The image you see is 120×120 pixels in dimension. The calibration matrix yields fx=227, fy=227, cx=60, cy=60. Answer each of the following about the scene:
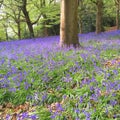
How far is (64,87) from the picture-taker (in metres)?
4.61

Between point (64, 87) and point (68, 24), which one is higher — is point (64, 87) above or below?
below

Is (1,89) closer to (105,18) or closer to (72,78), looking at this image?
(72,78)

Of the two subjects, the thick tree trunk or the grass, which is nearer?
the grass

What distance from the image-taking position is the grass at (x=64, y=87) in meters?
3.51

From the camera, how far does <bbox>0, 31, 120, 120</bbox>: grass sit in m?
3.51

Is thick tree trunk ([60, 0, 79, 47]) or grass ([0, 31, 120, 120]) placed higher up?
thick tree trunk ([60, 0, 79, 47])

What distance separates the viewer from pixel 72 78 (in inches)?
190

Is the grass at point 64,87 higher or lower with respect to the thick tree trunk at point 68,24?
lower

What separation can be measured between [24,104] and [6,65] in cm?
222

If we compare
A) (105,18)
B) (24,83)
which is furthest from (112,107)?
(105,18)

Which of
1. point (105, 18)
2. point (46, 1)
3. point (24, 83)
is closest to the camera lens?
point (24, 83)

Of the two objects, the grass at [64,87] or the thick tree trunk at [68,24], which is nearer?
the grass at [64,87]

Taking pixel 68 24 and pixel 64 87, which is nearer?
pixel 64 87

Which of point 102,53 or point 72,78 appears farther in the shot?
point 102,53
